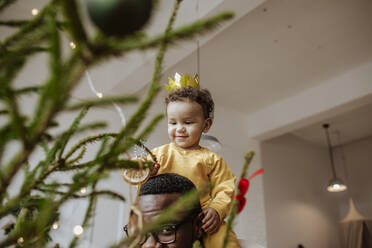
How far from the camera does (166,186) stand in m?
0.75

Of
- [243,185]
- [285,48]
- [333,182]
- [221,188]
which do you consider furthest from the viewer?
[333,182]

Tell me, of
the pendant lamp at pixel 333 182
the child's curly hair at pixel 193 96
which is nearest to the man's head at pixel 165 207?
the child's curly hair at pixel 193 96

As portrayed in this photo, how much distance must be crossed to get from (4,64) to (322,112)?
4089 mm

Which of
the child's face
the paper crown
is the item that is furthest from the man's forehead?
the paper crown

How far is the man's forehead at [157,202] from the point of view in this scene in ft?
2.37

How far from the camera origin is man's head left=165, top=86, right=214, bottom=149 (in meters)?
1.00

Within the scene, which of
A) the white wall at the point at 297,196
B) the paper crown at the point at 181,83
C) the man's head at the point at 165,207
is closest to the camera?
the man's head at the point at 165,207

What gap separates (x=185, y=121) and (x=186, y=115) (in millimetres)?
21

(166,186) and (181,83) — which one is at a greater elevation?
(181,83)

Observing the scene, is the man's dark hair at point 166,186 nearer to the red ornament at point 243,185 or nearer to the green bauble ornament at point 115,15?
the red ornament at point 243,185

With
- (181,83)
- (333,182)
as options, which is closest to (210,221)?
(181,83)

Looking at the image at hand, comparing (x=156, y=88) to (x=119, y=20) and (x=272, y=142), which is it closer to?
(x=119, y=20)

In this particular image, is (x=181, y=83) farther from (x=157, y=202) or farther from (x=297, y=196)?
(x=297, y=196)

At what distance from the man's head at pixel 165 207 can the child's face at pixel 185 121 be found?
0.80 ft
